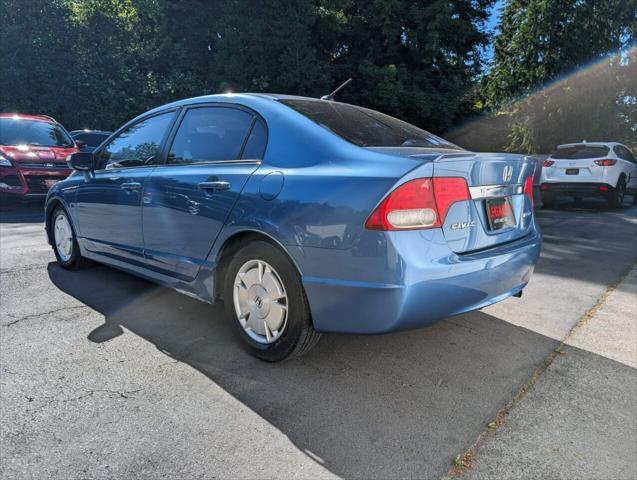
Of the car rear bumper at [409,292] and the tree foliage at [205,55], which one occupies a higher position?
the tree foliage at [205,55]

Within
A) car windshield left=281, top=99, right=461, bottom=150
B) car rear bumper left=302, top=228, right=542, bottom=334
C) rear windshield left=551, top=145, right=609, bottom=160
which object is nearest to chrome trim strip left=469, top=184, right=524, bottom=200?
car rear bumper left=302, top=228, right=542, bottom=334

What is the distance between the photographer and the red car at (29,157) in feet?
27.5

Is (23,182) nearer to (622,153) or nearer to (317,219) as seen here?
(317,219)

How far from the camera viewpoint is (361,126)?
3.00m

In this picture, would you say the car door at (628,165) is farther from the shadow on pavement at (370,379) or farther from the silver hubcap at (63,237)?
the silver hubcap at (63,237)

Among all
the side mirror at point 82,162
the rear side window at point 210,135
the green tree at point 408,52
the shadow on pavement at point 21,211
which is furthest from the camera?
the green tree at point 408,52

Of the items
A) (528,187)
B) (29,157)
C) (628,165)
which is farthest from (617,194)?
(29,157)

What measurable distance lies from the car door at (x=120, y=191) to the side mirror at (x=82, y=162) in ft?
0.18

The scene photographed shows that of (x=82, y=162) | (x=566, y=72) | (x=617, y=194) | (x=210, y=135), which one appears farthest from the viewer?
(x=566, y=72)

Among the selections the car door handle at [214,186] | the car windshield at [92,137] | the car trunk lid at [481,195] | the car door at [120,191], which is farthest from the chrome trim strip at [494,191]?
the car windshield at [92,137]

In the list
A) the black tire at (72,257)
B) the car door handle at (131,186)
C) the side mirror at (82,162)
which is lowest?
the black tire at (72,257)

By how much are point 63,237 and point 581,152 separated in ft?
34.0

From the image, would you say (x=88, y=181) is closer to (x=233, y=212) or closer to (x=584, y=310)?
(x=233, y=212)

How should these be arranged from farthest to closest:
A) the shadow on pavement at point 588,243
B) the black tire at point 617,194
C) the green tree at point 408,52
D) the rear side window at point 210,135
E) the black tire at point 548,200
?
the green tree at point 408,52
the black tire at point 548,200
the black tire at point 617,194
the shadow on pavement at point 588,243
the rear side window at point 210,135
